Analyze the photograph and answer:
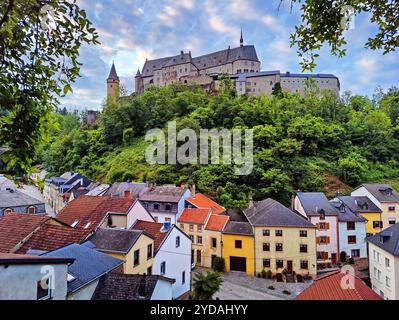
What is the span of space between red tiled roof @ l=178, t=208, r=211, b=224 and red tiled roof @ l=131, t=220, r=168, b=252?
7.63 m

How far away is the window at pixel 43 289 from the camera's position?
19.9ft

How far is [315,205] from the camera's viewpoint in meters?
24.2

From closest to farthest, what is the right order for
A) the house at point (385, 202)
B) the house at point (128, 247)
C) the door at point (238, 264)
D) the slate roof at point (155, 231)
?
the house at point (128, 247), the slate roof at point (155, 231), the door at point (238, 264), the house at point (385, 202)

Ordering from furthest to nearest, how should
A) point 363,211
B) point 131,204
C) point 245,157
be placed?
point 245,157
point 363,211
point 131,204

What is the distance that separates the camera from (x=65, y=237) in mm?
12086

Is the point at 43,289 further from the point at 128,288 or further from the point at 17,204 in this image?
the point at 17,204


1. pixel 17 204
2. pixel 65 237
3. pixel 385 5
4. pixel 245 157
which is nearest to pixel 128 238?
pixel 65 237

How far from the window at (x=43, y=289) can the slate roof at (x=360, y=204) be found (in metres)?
26.3

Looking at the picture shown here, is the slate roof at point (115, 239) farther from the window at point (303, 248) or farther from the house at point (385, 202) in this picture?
the house at point (385, 202)

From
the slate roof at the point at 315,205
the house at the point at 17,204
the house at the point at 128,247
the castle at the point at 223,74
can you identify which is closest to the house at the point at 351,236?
the slate roof at the point at 315,205

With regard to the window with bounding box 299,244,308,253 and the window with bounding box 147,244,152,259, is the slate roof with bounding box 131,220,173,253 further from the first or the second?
the window with bounding box 299,244,308,253

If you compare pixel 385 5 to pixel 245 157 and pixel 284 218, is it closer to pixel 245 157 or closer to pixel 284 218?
pixel 284 218
